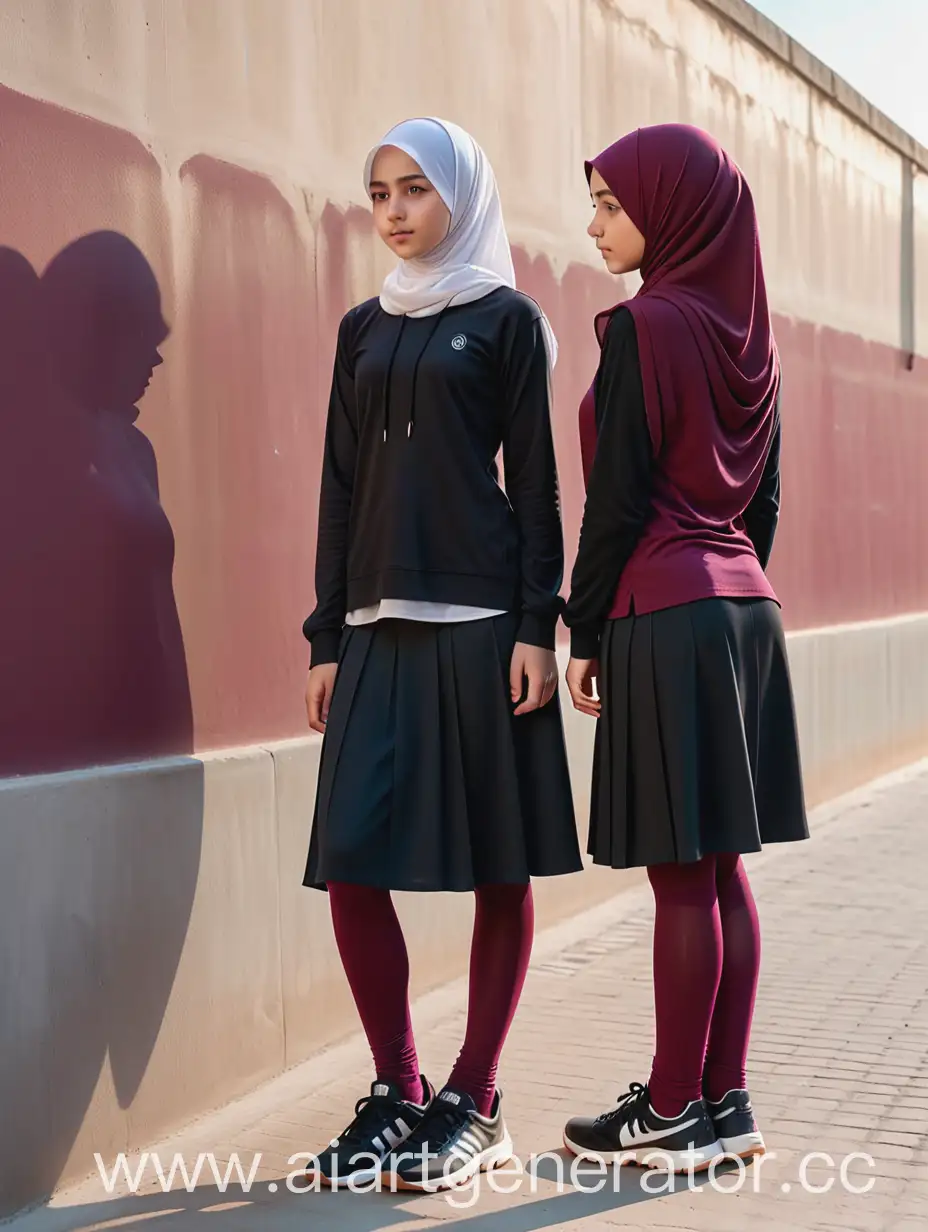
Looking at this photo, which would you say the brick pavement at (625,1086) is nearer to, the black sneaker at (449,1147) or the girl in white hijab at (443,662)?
the black sneaker at (449,1147)

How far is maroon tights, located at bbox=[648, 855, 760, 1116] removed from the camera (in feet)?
10.8

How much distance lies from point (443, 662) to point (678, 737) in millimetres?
502

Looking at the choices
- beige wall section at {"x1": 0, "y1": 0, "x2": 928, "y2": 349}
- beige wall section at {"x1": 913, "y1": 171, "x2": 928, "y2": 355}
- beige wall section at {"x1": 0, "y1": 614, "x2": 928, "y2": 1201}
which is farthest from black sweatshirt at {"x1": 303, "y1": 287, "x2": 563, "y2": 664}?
beige wall section at {"x1": 913, "y1": 171, "x2": 928, "y2": 355}

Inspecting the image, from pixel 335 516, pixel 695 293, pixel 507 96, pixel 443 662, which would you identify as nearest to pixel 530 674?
pixel 443 662

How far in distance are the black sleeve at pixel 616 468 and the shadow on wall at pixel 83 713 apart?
1037 millimetres

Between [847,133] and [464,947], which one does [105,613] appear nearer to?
[464,947]

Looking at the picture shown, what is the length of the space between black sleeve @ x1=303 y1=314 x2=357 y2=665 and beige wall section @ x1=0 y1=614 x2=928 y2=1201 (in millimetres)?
489

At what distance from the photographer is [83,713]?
345 centimetres

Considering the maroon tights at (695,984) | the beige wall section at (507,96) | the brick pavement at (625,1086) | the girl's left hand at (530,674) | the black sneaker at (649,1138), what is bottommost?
the brick pavement at (625,1086)

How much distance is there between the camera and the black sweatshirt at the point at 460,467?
331 centimetres

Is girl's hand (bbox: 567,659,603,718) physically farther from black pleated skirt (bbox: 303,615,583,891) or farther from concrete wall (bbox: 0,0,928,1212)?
concrete wall (bbox: 0,0,928,1212)

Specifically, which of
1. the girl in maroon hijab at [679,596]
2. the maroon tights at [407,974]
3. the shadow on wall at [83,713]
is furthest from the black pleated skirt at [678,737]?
the shadow on wall at [83,713]

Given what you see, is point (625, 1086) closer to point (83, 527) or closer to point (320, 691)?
point (320, 691)

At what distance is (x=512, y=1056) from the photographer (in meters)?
4.26
